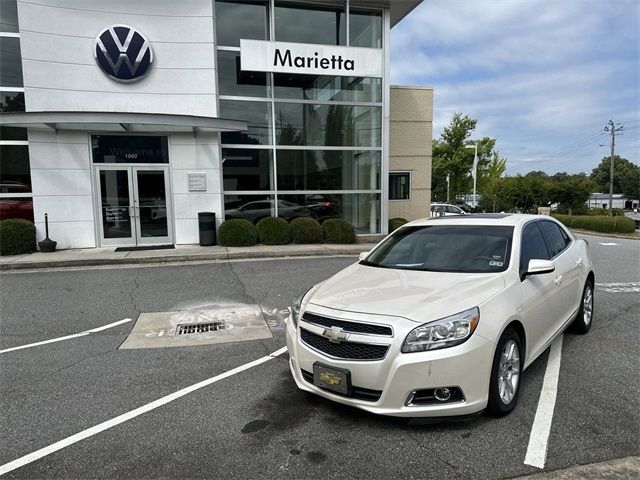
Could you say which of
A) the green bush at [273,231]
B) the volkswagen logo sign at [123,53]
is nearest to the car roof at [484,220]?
the green bush at [273,231]

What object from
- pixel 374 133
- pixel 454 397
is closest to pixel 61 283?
pixel 454 397

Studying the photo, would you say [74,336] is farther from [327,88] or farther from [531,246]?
[327,88]

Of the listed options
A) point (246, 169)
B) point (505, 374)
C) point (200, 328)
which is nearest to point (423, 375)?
point (505, 374)

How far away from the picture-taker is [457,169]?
1417 inches

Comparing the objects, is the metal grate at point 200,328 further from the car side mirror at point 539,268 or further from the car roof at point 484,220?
the car side mirror at point 539,268

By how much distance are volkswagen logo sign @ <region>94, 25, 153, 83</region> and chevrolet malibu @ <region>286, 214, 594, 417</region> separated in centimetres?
1121

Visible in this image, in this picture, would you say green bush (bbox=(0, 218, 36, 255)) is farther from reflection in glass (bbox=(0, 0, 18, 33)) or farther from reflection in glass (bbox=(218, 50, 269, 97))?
reflection in glass (bbox=(218, 50, 269, 97))

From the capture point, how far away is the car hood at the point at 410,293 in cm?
330

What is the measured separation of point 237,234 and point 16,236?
5.74 m

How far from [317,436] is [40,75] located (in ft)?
43.6

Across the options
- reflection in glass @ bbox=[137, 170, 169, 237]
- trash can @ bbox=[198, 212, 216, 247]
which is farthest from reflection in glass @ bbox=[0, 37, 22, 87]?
trash can @ bbox=[198, 212, 216, 247]

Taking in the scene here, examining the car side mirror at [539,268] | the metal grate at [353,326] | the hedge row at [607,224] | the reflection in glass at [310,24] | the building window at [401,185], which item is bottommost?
the hedge row at [607,224]

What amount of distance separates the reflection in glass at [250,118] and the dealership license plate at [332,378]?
38.2ft

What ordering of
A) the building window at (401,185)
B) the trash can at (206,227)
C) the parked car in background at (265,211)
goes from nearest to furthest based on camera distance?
the trash can at (206,227)
the parked car in background at (265,211)
the building window at (401,185)
